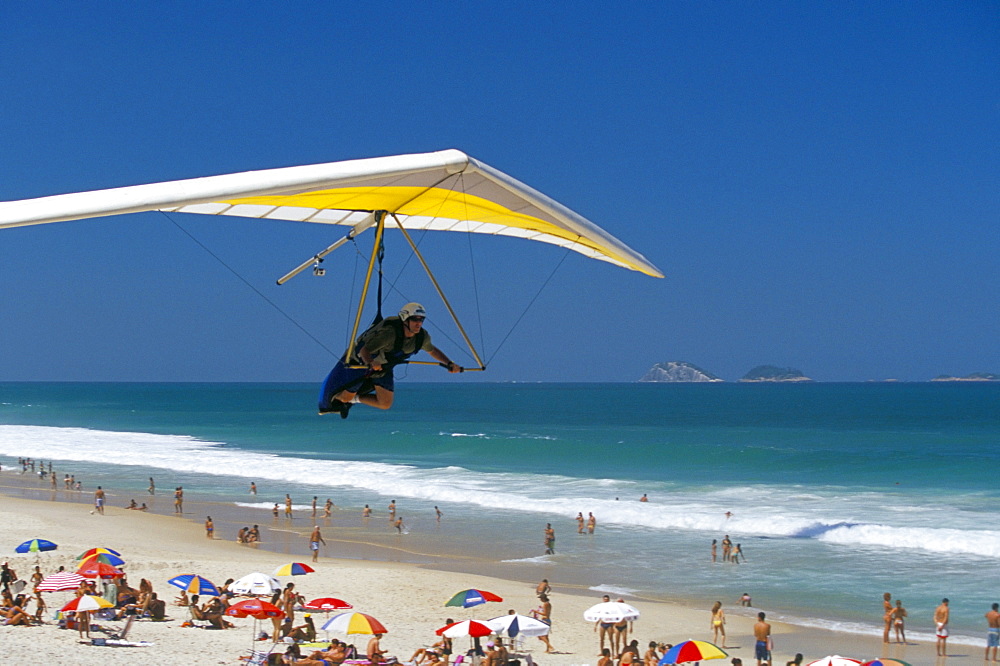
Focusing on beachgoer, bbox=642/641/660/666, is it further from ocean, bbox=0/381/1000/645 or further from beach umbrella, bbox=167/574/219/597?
beach umbrella, bbox=167/574/219/597

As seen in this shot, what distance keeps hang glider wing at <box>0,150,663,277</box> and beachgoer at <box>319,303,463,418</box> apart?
1.00 meters

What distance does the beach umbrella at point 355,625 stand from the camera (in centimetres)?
1049

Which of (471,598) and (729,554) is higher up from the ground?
(471,598)

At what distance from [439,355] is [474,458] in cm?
3653

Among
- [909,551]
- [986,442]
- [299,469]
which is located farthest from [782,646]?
[986,442]

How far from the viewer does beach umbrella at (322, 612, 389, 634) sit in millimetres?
10495

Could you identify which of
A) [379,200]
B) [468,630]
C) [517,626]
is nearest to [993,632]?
[517,626]

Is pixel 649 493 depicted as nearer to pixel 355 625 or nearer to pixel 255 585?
pixel 255 585

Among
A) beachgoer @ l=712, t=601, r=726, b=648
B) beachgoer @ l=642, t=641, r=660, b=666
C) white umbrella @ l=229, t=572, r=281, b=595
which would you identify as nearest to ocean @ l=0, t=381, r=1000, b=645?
beachgoer @ l=712, t=601, r=726, b=648

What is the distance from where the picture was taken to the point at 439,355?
25.4 ft

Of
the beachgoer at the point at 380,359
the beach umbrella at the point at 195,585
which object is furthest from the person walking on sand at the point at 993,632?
the beach umbrella at the point at 195,585

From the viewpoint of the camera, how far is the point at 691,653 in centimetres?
1008

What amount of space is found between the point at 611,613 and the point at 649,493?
19.1m

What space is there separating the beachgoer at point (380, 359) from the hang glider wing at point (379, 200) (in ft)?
3.28
